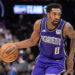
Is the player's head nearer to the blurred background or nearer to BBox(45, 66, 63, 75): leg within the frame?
BBox(45, 66, 63, 75): leg

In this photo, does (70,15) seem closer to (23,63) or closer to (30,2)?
(30,2)

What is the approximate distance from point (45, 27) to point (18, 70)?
321 cm

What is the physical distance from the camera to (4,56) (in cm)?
476

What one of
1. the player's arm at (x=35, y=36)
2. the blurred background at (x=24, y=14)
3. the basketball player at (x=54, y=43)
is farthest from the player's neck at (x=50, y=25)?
the blurred background at (x=24, y=14)

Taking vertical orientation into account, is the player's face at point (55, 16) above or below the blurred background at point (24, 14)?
above

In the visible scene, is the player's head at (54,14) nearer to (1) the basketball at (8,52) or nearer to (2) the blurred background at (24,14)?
(1) the basketball at (8,52)

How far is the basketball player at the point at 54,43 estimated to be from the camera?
4457 millimetres

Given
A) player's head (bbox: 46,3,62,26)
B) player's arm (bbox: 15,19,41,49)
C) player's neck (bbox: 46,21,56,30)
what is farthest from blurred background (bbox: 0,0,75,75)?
player's head (bbox: 46,3,62,26)

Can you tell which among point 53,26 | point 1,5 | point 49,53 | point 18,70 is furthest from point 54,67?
point 1,5

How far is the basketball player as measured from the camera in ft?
14.6

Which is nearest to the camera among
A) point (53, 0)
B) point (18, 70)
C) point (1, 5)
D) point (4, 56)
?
point (4, 56)

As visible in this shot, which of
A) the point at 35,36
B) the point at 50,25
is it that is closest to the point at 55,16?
the point at 50,25

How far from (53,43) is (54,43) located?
17 millimetres

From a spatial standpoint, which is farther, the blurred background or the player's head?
the blurred background
